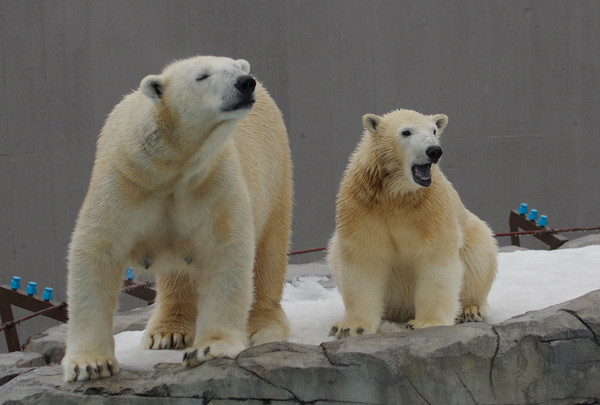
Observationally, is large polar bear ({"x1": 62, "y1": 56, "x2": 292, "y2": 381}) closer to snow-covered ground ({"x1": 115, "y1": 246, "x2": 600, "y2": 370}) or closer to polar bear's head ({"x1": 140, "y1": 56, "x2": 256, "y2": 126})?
polar bear's head ({"x1": 140, "y1": 56, "x2": 256, "y2": 126})

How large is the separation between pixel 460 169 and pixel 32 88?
4303 millimetres

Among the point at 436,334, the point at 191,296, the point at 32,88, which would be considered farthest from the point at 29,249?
the point at 436,334

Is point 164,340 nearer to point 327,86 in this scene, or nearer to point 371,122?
point 371,122

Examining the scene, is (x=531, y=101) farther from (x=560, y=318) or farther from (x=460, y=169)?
(x=560, y=318)

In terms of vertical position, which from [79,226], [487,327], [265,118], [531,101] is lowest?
[487,327]

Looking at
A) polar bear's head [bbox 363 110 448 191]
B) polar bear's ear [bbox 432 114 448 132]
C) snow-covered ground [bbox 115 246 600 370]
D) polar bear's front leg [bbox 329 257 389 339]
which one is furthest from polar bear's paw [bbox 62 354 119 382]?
polar bear's ear [bbox 432 114 448 132]

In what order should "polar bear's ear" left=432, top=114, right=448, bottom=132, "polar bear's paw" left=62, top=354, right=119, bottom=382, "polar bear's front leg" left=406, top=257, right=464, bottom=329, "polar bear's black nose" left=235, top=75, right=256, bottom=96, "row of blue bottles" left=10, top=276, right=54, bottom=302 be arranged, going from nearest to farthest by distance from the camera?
"polar bear's black nose" left=235, top=75, right=256, bottom=96 < "polar bear's paw" left=62, top=354, right=119, bottom=382 < "polar bear's front leg" left=406, top=257, right=464, bottom=329 < "polar bear's ear" left=432, top=114, right=448, bottom=132 < "row of blue bottles" left=10, top=276, right=54, bottom=302

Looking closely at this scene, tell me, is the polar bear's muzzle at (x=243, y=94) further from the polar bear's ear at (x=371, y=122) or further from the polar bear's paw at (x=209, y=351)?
the polar bear's ear at (x=371, y=122)

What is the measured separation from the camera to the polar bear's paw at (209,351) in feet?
10.4

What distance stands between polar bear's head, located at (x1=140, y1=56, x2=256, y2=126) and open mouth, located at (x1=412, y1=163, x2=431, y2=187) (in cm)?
102

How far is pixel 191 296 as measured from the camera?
389 centimetres

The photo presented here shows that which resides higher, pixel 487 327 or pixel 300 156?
pixel 300 156

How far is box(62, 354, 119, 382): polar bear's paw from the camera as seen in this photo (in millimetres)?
3123

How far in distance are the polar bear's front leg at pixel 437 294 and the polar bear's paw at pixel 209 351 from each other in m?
0.95
